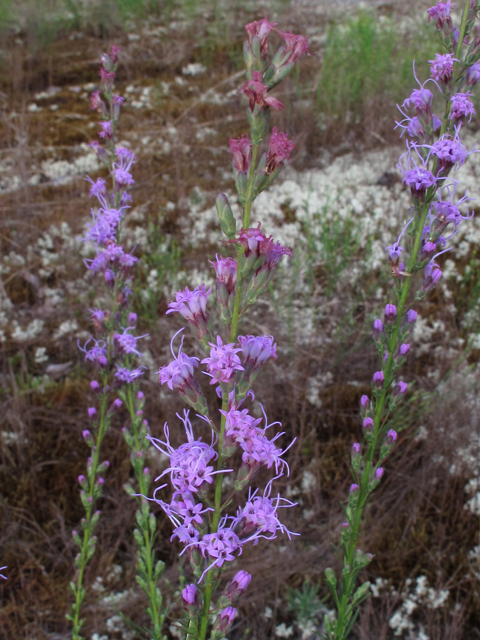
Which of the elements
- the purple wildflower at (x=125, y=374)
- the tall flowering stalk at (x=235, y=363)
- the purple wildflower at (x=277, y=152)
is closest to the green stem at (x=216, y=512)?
the tall flowering stalk at (x=235, y=363)

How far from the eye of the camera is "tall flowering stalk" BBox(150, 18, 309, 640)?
41.7 inches

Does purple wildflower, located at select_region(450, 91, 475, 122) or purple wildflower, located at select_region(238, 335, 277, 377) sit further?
purple wildflower, located at select_region(450, 91, 475, 122)

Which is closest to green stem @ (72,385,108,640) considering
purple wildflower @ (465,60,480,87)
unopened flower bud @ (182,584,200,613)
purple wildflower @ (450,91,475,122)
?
unopened flower bud @ (182,584,200,613)

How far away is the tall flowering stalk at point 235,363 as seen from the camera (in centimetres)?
106

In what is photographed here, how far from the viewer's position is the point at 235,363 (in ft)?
3.49

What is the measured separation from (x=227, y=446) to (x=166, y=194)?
426 centimetres

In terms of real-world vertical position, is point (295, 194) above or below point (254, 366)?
below

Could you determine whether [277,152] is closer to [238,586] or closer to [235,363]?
[235,363]

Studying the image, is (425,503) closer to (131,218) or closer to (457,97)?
(457,97)

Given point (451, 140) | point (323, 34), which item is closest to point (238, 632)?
point (451, 140)

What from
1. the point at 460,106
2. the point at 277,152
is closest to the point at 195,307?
the point at 277,152

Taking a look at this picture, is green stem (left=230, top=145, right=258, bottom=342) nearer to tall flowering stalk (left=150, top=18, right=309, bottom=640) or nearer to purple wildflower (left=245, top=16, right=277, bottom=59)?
tall flowering stalk (left=150, top=18, right=309, bottom=640)

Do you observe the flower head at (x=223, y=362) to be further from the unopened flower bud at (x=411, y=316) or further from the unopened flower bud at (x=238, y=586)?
the unopened flower bud at (x=411, y=316)

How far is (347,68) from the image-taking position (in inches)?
216
